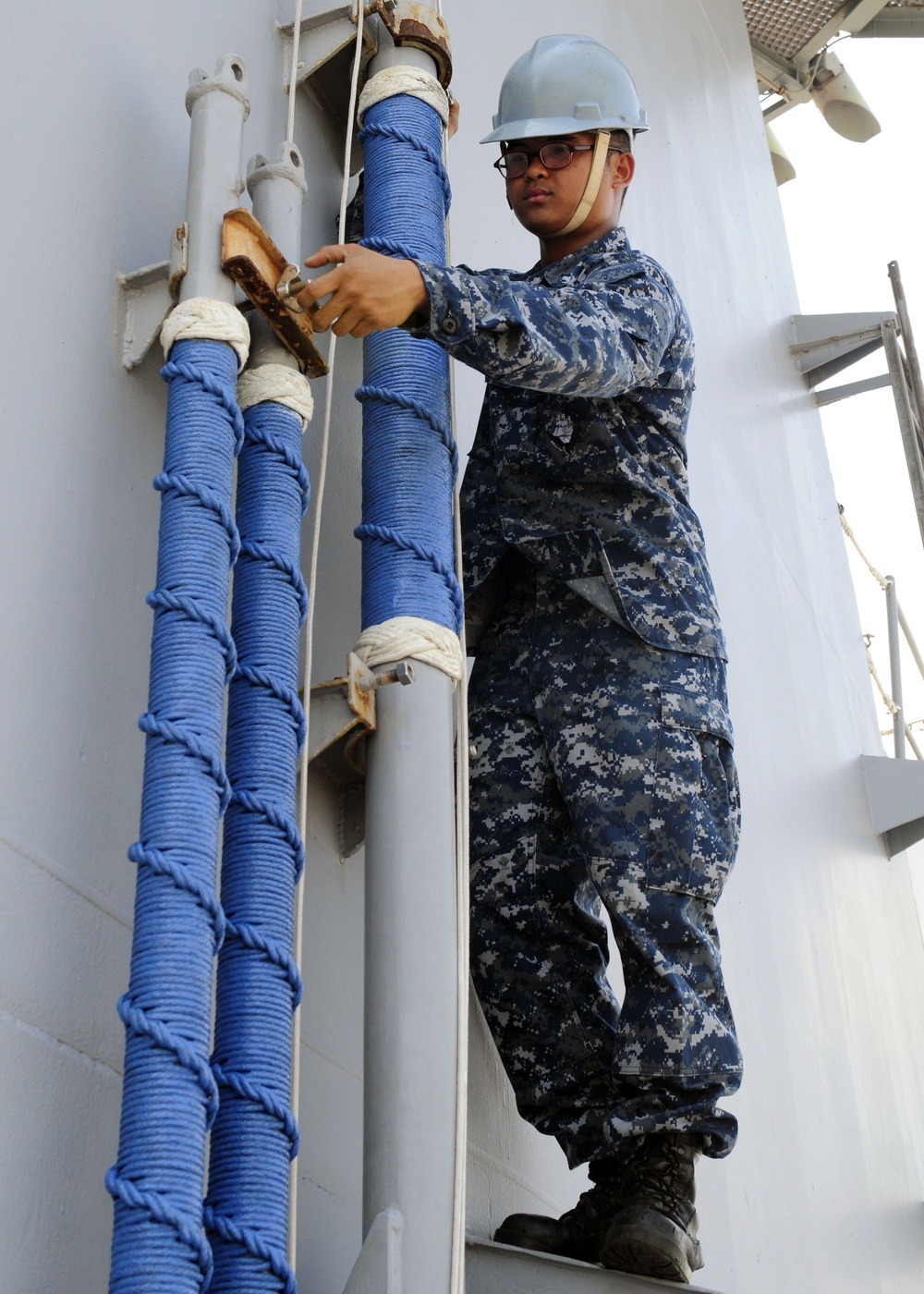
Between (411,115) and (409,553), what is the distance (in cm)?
61

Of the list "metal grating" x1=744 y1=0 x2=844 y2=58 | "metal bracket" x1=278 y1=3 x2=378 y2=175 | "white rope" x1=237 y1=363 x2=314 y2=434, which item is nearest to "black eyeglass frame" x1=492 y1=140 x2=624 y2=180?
"metal bracket" x1=278 y1=3 x2=378 y2=175

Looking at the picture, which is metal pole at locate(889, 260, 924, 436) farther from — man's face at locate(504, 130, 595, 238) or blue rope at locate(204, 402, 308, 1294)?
blue rope at locate(204, 402, 308, 1294)

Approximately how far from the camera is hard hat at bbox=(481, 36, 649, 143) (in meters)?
2.02

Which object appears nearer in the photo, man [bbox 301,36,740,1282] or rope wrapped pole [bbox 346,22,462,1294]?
rope wrapped pole [bbox 346,22,462,1294]

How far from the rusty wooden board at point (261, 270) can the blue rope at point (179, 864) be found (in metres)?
0.10

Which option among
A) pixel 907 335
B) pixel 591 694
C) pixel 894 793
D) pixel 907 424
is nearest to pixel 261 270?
pixel 591 694

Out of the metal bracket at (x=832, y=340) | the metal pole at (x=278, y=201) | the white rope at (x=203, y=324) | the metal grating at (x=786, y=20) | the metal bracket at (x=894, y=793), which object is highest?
the metal grating at (x=786, y=20)

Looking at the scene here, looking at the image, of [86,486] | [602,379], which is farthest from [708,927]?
[86,486]

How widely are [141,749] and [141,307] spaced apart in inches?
18.4

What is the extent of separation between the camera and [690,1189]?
163 cm

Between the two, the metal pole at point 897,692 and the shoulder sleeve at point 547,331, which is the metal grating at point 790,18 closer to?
the metal pole at point 897,692

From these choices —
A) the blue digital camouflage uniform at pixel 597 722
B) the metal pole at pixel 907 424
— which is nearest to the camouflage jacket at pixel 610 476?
the blue digital camouflage uniform at pixel 597 722

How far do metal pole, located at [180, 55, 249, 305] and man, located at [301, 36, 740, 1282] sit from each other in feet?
0.42

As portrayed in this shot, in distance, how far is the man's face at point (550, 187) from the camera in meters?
2.03
